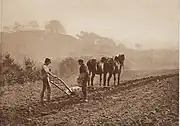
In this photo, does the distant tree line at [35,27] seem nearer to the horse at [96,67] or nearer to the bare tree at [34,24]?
the bare tree at [34,24]

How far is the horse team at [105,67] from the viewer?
2.03 metres

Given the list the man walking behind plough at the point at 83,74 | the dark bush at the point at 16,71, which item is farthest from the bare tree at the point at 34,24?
the man walking behind plough at the point at 83,74

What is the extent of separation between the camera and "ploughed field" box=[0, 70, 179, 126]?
195 cm

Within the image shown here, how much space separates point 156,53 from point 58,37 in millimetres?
522

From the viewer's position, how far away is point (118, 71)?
6.79ft

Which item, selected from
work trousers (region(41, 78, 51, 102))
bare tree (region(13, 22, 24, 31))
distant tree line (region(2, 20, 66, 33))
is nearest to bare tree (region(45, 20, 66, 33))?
distant tree line (region(2, 20, 66, 33))

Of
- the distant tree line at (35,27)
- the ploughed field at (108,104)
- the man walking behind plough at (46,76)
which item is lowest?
the ploughed field at (108,104)

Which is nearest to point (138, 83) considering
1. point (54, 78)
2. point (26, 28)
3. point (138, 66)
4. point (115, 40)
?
point (138, 66)

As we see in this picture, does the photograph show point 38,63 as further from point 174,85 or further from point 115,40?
point 174,85

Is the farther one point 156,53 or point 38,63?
point 156,53

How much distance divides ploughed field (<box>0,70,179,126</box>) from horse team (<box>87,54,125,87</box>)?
1.8 inches

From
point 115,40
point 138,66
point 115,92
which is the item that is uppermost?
point 115,40

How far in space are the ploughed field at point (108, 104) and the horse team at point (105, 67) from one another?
0.04 m

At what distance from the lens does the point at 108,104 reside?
2.04 metres
